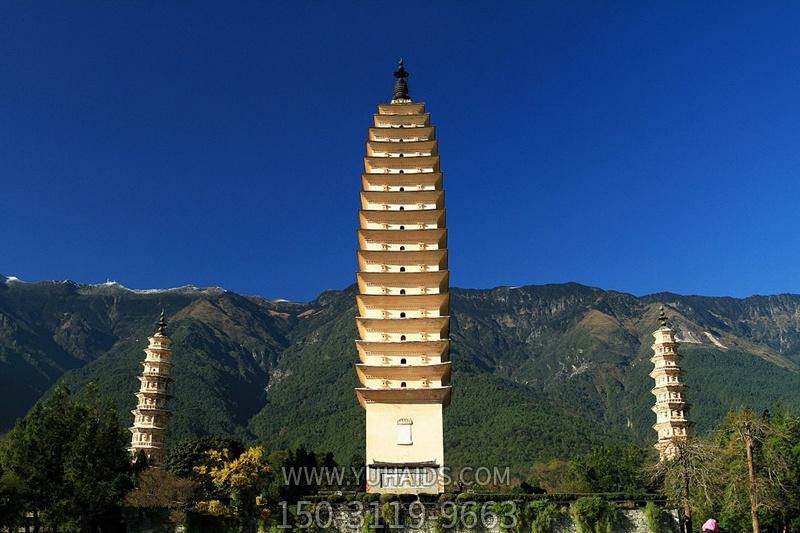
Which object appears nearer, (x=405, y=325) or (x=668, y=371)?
(x=405, y=325)

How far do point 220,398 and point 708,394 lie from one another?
75322 millimetres

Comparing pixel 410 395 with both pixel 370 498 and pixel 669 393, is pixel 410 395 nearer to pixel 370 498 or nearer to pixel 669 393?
pixel 370 498

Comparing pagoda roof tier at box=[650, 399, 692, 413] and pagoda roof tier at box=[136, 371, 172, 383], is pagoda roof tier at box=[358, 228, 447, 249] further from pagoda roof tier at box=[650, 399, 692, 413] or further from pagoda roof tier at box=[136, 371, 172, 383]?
pagoda roof tier at box=[650, 399, 692, 413]

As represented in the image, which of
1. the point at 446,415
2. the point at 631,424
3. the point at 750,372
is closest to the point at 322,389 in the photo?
the point at 446,415

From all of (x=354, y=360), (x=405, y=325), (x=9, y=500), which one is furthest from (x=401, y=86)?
(x=354, y=360)

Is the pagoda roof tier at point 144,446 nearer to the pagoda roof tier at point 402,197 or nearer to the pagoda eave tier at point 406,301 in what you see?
the pagoda eave tier at point 406,301

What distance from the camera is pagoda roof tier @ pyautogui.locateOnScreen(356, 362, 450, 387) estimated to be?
37.6 meters

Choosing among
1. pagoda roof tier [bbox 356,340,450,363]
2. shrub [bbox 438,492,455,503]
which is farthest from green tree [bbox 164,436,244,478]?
shrub [bbox 438,492,455,503]

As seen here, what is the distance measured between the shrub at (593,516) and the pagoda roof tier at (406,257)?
15272 millimetres

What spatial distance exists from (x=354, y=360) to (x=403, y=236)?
93.0 metres

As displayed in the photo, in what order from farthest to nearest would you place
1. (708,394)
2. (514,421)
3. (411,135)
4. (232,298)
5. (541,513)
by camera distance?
(232,298)
(708,394)
(514,421)
(411,135)
(541,513)

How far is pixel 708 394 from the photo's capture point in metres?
115

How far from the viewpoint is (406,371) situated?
3772 centimetres

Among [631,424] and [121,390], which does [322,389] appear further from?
[631,424]
